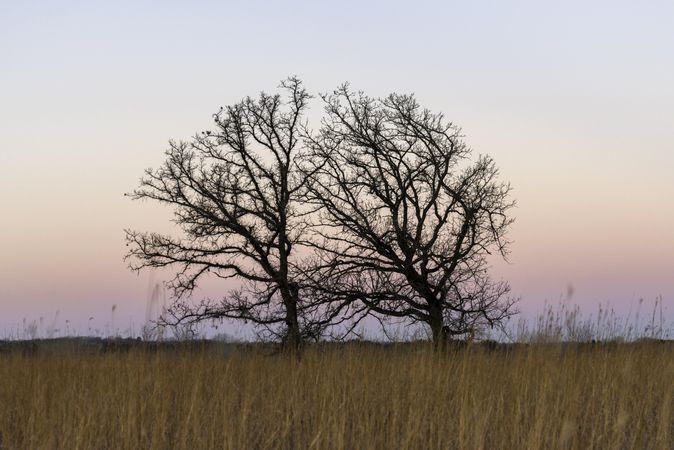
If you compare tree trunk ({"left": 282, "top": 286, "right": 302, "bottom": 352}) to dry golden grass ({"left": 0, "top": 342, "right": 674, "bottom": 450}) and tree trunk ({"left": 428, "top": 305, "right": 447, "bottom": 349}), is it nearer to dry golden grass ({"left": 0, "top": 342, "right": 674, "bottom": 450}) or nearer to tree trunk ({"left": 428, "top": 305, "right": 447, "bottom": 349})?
tree trunk ({"left": 428, "top": 305, "right": 447, "bottom": 349})

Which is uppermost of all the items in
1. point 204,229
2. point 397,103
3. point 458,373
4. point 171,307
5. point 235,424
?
point 397,103

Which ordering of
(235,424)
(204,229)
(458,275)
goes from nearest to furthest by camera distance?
(235,424) < (458,275) < (204,229)

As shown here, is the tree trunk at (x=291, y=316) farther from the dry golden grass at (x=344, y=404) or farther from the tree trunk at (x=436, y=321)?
the dry golden grass at (x=344, y=404)

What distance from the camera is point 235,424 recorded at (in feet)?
25.1

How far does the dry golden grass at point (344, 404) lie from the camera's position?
21.8 ft

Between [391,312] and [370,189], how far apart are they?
246 centimetres

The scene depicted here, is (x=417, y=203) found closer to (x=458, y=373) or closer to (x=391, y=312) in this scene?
(x=391, y=312)

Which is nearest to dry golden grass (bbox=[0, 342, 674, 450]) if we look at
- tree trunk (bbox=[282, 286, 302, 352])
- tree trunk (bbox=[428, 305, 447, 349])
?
tree trunk (bbox=[282, 286, 302, 352])

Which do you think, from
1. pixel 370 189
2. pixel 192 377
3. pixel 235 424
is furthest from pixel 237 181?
→ pixel 235 424

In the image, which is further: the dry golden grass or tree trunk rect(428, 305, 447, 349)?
tree trunk rect(428, 305, 447, 349)

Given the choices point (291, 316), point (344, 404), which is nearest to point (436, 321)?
point (291, 316)

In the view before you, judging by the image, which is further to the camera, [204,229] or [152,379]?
[204,229]

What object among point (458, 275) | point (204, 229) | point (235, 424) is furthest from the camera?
point (204, 229)

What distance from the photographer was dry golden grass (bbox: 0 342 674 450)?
664cm
